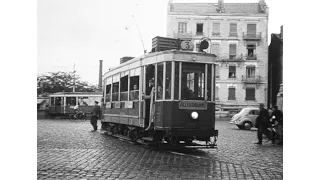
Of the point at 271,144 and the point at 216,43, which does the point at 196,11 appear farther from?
the point at 271,144

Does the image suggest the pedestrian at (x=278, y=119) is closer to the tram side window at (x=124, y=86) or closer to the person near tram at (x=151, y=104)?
the person near tram at (x=151, y=104)

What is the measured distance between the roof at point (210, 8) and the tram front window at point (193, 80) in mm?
1643

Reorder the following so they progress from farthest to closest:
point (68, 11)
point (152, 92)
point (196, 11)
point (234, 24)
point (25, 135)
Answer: point (152, 92)
point (234, 24)
point (196, 11)
point (68, 11)
point (25, 135)

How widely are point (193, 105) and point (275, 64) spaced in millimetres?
3074

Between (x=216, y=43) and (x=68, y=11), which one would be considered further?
(x=216, y=43)

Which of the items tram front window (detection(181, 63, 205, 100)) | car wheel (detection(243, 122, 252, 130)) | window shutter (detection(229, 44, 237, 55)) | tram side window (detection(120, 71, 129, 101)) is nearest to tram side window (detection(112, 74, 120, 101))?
tram side window (detection(120, 71, 129, 101))

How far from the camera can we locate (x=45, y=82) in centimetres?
945

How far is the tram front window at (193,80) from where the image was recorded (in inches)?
429

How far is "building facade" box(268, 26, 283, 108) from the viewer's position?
7.86 m

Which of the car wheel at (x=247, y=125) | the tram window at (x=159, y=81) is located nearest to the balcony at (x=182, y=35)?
the tram window at (x=159, y=81)

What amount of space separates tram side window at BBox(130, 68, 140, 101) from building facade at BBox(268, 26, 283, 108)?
4.46m
